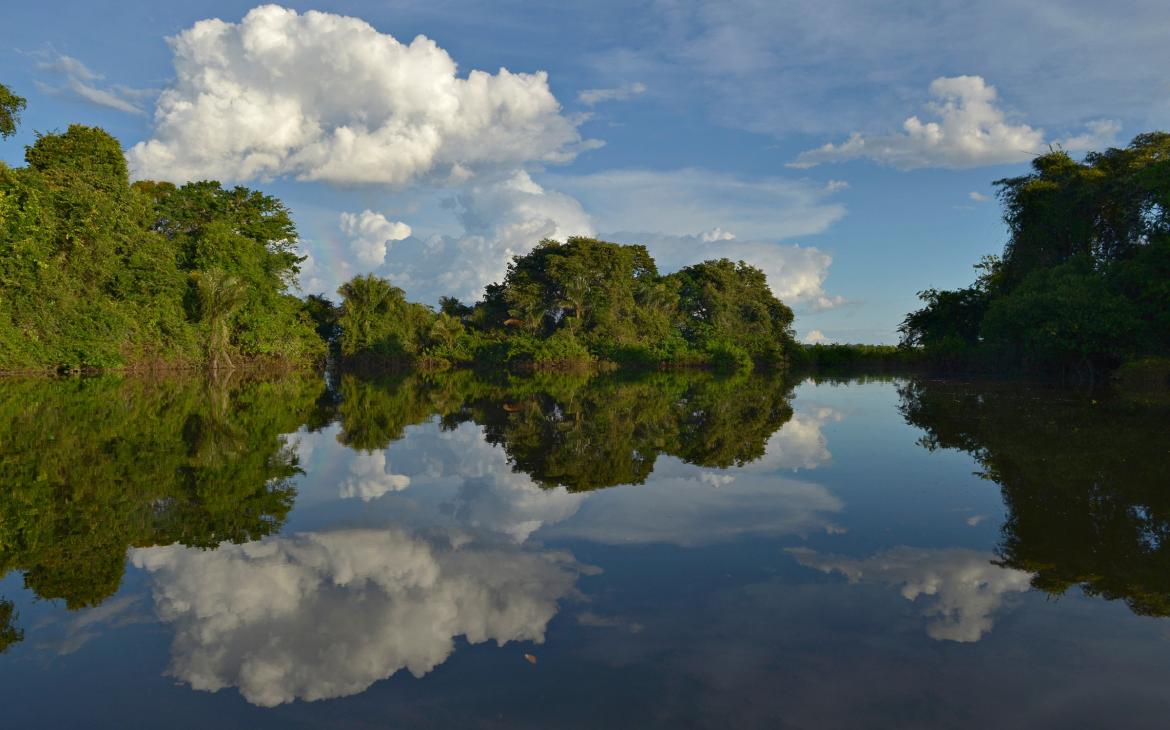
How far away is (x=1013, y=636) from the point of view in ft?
13.5

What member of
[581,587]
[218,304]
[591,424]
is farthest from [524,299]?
[581,587]

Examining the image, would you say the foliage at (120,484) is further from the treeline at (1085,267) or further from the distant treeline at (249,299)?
the treeline at (1085,267)

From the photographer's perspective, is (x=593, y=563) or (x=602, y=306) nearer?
(x=593, y=563)

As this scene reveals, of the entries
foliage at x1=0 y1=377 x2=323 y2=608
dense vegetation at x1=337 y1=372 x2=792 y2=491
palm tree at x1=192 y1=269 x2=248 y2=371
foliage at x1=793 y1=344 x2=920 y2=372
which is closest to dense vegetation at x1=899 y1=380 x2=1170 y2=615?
dense vegetation at x1=337 y1=372 x2=792 y2=491

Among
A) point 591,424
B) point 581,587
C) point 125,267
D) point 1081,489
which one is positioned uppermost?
point 125,267

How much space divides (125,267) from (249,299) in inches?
292

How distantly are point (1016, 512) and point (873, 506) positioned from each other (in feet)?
4.38

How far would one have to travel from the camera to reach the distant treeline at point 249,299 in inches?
1107

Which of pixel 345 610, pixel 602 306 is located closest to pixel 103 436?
pixel 345 610

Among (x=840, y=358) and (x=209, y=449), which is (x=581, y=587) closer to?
(x=209, y=449)

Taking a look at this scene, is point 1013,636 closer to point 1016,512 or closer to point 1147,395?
point 1016,512

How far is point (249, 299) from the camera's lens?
3959 centimetres

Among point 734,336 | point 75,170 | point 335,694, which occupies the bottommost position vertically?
point 335,694

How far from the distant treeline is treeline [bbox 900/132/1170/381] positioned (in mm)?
19351
